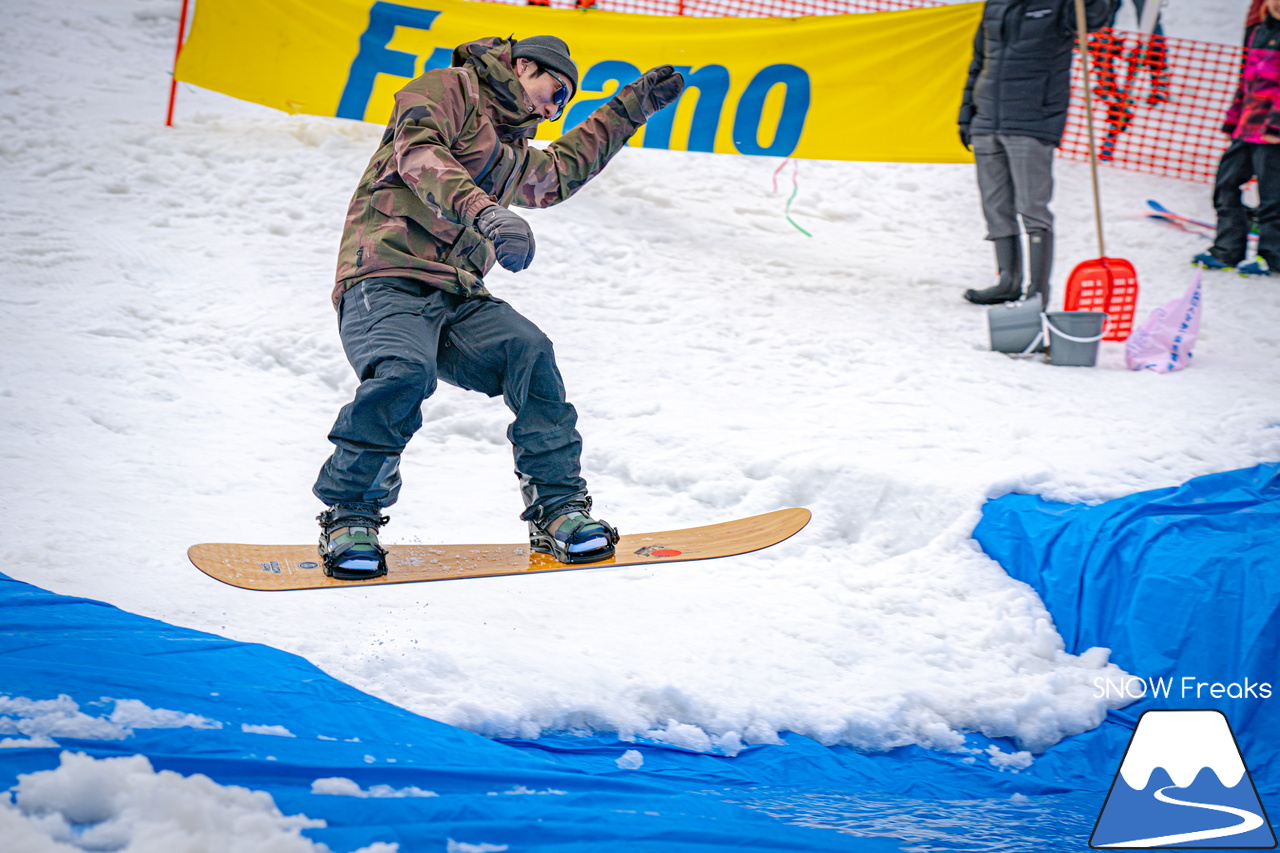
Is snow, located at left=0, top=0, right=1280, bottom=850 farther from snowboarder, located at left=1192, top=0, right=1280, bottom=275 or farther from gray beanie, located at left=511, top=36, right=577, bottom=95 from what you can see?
gray beanie, located at left=511, top=36, right=577, bottom=95

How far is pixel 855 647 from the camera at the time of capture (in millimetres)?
3189

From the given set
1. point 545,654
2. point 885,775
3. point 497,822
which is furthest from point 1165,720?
point 497,822

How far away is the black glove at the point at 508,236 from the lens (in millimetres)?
2352

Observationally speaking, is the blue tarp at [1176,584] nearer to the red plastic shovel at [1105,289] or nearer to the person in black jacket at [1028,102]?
the red plastic shovel at [1105,289]

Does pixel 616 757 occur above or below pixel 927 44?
below

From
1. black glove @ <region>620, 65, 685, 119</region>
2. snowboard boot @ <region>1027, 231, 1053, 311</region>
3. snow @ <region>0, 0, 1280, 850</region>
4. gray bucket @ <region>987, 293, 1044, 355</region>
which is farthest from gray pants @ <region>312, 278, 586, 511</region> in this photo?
snowboard boot @ <region>1027, 231, 1053, 311</region>

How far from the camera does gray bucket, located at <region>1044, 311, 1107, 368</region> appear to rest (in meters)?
5.60

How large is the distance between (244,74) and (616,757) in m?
6.24

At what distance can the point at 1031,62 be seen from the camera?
6.06 metres

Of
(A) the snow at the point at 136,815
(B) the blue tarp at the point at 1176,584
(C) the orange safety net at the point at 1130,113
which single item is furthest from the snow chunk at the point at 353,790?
(C) the orange safety net at the point at 1130,113

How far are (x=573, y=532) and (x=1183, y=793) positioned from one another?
1.73 metres

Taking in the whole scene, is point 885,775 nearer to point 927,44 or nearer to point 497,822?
point 497,822

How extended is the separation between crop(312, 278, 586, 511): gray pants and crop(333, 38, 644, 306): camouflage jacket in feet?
0.23

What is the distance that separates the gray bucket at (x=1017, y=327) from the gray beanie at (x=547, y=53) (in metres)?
3.82
